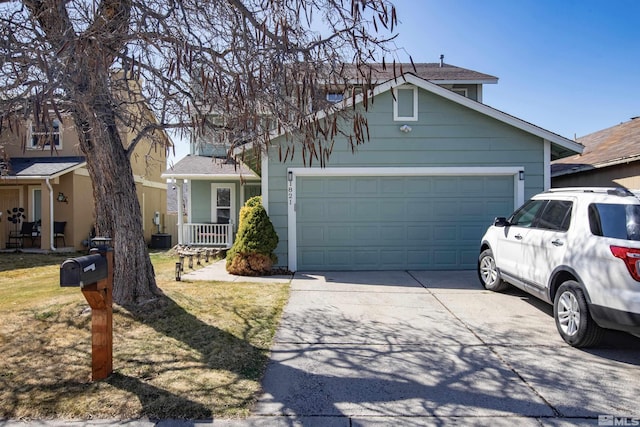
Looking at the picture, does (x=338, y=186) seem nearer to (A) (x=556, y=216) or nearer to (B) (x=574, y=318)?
(A) (x=556, y=216)

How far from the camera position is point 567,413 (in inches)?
116

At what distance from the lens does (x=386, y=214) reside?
29.2 feet

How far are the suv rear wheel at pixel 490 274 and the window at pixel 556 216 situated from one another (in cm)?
151

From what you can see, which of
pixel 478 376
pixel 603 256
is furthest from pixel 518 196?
pixel 478 376

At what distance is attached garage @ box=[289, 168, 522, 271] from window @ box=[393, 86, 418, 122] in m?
1.33

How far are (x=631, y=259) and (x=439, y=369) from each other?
2.11 m

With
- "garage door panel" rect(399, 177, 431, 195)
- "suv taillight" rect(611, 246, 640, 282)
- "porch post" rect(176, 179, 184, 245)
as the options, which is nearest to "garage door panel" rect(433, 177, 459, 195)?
"garage door panel" rect(399, 177, 431, 195)

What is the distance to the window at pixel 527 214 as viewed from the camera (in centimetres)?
569

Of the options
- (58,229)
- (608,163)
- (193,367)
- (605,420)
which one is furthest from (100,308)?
(58,229)

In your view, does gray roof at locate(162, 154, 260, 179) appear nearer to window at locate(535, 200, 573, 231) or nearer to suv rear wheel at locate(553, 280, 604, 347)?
window at locate(535, 200, 573, 231)

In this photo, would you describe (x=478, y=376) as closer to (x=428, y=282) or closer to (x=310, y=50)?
(x=310, y=50)

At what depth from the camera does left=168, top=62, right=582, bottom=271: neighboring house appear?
8.84m

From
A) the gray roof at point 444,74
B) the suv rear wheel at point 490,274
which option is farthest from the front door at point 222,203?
the suv rear wheel at point 490,274

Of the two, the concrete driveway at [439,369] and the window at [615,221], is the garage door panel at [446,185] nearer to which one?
the concrete driveway at [439,369]
